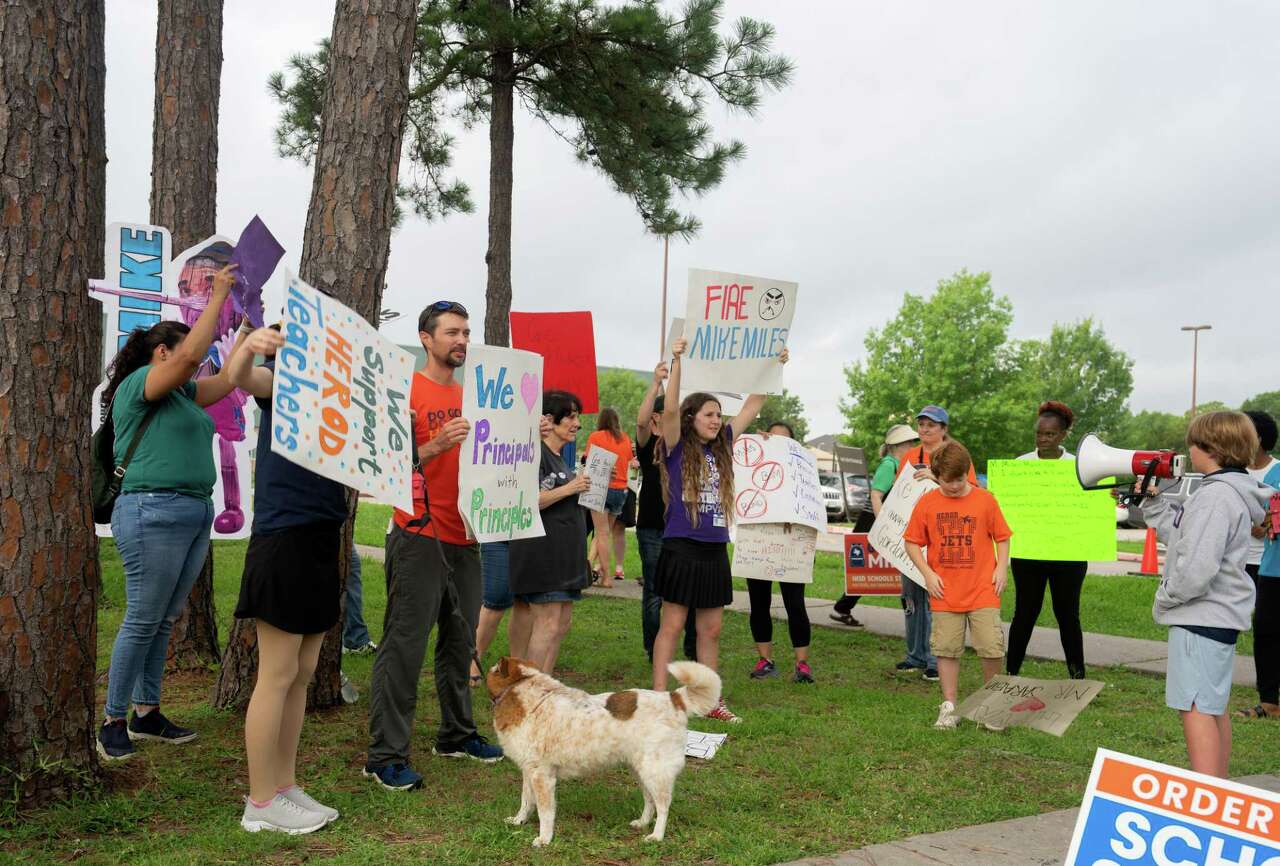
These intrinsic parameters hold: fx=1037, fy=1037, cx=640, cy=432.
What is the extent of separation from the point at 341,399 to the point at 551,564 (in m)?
2.00

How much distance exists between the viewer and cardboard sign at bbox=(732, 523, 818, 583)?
725cm

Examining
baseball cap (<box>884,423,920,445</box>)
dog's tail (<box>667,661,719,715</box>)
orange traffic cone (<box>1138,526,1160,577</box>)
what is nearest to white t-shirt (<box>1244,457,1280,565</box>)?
baseball cap (<box>884,423,920,445</box>)

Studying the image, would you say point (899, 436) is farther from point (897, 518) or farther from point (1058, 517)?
point (1058, 517)

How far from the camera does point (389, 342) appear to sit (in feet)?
13.9

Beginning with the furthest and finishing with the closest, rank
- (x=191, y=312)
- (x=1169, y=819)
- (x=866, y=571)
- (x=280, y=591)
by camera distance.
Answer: (x=866, y=571)
(x=191, y=312)
(x=280, y=591)
(x=1169, y=819)

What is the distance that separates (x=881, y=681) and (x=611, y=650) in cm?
212

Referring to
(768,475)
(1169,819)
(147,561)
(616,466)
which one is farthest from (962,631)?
(616,466)

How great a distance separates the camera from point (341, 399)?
3.85 metres

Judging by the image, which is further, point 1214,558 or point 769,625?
point 769,625

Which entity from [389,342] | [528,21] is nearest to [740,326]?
[389,342]

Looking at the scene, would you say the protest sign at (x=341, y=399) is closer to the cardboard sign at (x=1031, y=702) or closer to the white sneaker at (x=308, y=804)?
the white sneaker at (x=308, y=804)

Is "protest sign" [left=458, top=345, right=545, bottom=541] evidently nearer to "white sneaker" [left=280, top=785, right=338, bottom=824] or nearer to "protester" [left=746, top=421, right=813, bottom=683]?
"white sneaker" [left=280, top=785, right=338, bottom=824]

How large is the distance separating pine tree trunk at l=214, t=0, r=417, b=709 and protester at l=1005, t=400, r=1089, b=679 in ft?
14.4

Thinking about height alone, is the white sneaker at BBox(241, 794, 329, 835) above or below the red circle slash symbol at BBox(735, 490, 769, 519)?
below
